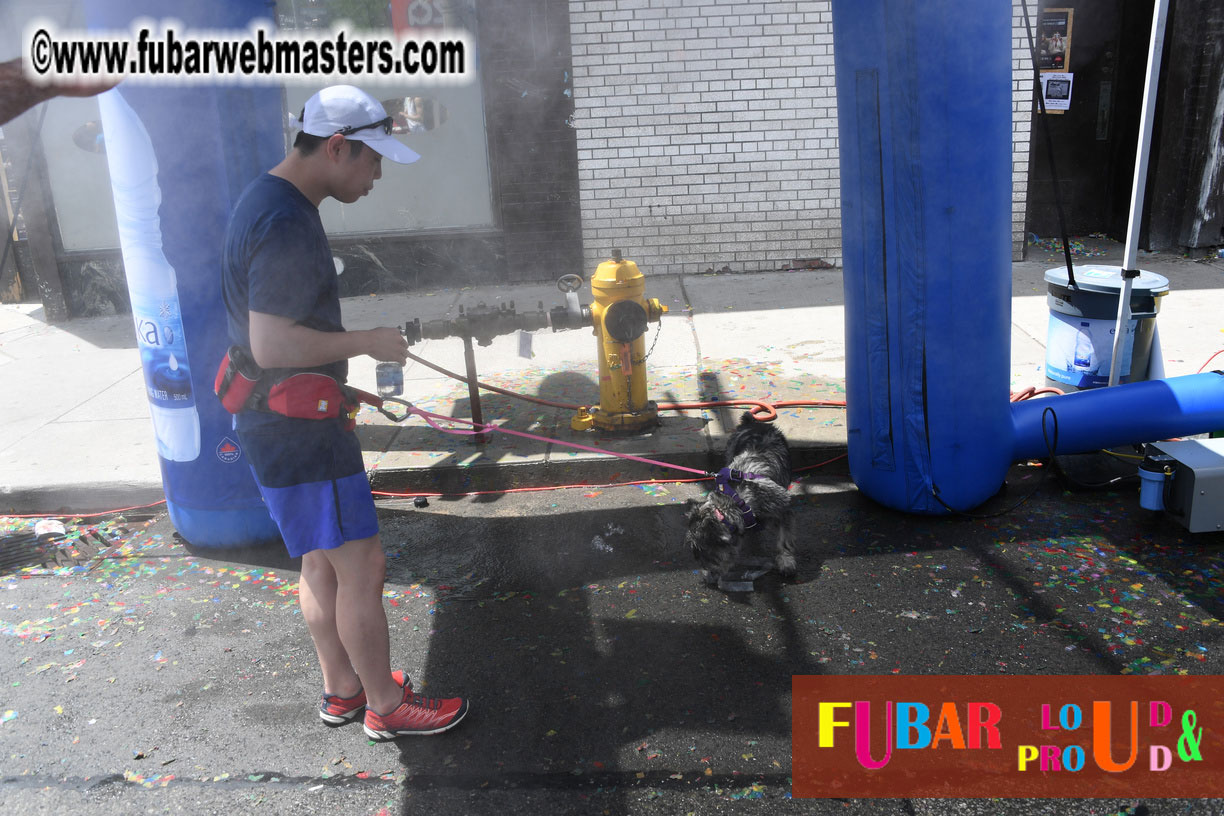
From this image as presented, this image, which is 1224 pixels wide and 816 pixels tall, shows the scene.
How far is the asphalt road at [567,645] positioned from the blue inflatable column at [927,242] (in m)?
0.37

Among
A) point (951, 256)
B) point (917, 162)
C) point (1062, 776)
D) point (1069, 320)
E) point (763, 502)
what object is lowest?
point (1062, 776)

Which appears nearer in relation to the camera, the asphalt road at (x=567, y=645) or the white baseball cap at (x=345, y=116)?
the white baseball cap at (x=345, y=116)

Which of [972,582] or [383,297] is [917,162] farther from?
[383,297]

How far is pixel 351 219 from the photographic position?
9.03m

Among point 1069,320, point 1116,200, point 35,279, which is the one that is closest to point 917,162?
point 1069,320

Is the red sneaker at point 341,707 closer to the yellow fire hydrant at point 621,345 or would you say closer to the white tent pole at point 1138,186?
the yellow fire hydrant at point 621,345

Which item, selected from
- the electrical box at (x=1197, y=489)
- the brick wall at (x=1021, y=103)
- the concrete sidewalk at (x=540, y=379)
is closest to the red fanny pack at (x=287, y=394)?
the concrete sidewalk at (x=540, y=379)

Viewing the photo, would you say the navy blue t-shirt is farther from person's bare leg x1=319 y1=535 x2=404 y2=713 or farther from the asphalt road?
the asphalt road

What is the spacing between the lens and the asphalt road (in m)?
2.78

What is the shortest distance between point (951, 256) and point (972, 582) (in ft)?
4.63

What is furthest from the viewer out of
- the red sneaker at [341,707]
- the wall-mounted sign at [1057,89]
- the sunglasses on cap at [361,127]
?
the wall-mounted sign at [1057,89]

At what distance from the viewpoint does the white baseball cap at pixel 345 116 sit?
2.58 meters

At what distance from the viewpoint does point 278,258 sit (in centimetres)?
247

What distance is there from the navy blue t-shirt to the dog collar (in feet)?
6.20
